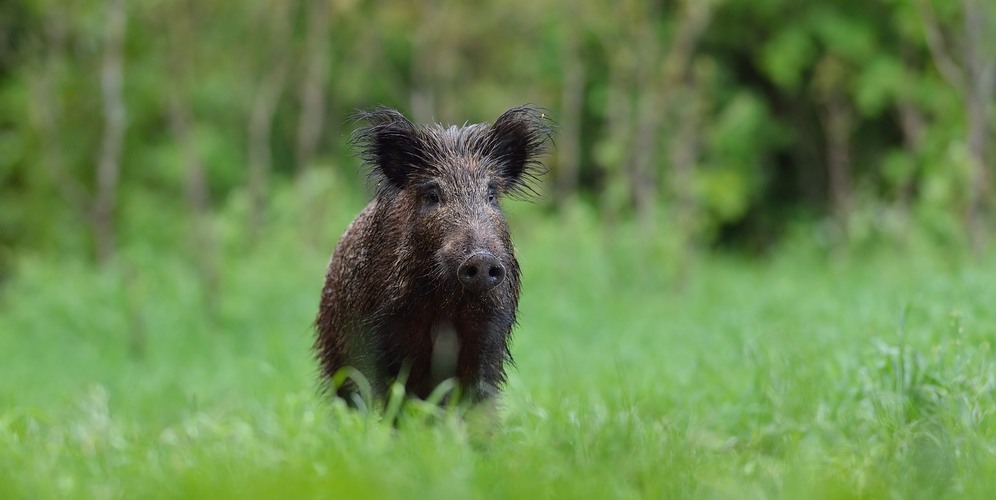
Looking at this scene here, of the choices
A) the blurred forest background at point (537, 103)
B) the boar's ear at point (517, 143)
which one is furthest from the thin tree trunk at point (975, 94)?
the boar's ear at point (517, 143)

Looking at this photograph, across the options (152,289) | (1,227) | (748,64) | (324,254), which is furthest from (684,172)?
(1,227)

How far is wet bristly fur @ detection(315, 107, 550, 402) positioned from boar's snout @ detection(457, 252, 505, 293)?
0.05 m

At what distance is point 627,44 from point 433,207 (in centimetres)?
1065

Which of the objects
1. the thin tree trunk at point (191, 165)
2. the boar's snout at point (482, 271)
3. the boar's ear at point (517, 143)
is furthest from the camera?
the thin tree trunk at point (191, 165)

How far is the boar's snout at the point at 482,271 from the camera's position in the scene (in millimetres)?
4668

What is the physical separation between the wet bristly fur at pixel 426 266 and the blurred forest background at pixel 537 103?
6.71 meters

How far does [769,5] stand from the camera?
64.2 feet

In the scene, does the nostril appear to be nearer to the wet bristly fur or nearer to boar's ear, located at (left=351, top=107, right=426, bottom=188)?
the wet bristly fur

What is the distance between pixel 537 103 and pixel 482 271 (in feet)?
33.4

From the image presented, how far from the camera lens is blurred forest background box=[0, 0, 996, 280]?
555 inches

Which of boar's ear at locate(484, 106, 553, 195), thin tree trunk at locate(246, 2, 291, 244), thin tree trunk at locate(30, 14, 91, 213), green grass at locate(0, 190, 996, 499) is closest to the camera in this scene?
green grass at locate(0, 190, 996, 499)

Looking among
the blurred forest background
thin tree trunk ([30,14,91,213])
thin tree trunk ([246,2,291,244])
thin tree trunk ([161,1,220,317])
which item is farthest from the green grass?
thin tree trunk ([246,2,291,244])

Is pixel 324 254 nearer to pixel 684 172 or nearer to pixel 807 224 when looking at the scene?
pixel 684 172

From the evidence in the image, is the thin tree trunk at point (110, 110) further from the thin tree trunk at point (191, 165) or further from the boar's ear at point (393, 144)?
the boar's ear at point (393, 144)
